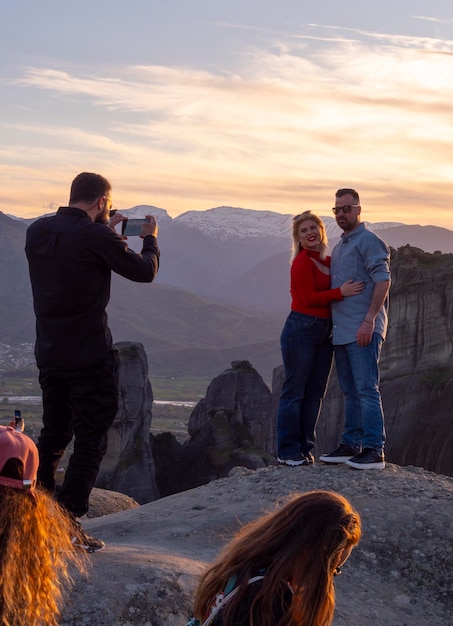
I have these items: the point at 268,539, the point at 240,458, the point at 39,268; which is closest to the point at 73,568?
the point at 39,268

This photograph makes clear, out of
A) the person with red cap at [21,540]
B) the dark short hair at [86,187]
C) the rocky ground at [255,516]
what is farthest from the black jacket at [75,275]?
the person with red cap at [21,540]

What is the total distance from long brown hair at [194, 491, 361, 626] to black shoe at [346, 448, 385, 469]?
7689 millimetres

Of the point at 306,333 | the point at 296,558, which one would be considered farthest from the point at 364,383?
the point at 296,558

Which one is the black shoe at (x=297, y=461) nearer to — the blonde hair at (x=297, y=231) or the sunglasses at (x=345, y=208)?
the blonde hair at (x=297, y=231)

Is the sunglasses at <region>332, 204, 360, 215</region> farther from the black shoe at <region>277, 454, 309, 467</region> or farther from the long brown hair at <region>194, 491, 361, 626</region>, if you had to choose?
the long brown hair at <region>194, 491, 361, 626</region>

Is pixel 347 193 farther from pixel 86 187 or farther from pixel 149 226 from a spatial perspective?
A: pixel 86 187

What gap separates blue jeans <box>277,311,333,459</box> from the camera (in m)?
11.8

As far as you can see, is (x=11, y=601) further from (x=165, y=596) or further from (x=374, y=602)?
(x=374, y=602)

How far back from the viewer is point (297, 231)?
454 inches

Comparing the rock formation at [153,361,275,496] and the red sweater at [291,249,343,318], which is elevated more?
the red sweater at [291,249,343,318]

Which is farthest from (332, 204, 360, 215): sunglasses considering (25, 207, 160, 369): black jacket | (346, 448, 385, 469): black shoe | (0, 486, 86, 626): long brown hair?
(0, 486, 86, 626): long brown hair

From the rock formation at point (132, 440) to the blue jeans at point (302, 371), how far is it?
4634 cm

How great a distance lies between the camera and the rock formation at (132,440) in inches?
2269

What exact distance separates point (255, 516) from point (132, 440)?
5087cm
